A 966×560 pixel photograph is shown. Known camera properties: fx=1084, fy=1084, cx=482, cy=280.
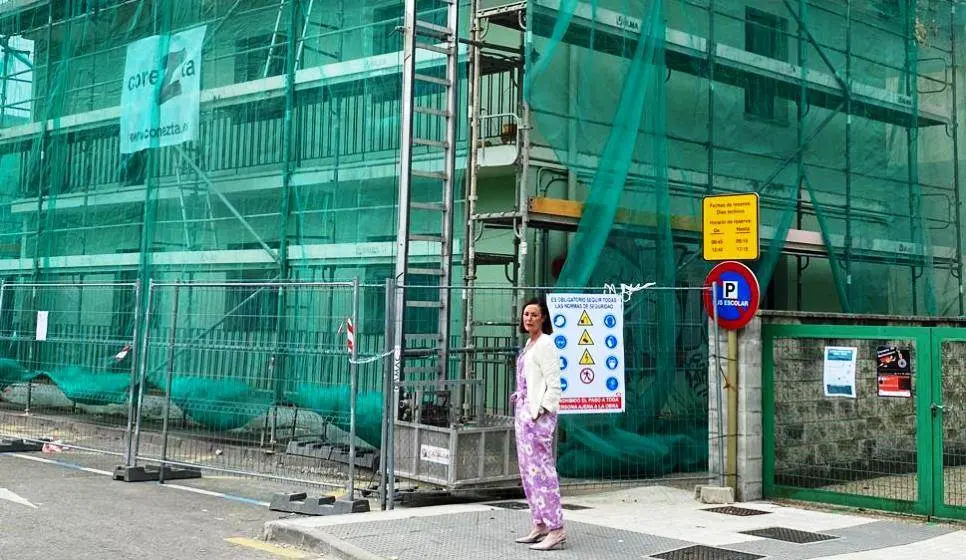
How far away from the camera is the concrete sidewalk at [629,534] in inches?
305

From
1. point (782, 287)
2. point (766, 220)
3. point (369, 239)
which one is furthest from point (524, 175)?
point (782, 287)

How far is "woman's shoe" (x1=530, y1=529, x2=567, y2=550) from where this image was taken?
7.79 metres

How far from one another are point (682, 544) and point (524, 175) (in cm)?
500

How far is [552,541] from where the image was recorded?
7789 millimetres

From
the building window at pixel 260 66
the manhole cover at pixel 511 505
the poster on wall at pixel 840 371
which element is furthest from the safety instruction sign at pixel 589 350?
the building window at pixel 260 66

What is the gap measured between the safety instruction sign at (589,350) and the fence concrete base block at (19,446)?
738cm

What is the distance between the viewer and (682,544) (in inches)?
320

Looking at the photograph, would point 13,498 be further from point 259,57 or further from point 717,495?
point 259,57

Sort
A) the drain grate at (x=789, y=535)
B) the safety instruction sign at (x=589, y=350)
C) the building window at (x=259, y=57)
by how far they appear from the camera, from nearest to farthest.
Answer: the drain grate at (x=789, y=535), the safety instruction sign at (x=589, y=350), the building window at (x=259, y=57)

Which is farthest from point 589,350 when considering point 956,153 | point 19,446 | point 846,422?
point 956,153

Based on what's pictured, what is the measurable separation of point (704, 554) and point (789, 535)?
126 cm

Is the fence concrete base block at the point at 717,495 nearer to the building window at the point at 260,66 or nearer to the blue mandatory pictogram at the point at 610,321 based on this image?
the blue mandatory pictogram at the point at 610,321

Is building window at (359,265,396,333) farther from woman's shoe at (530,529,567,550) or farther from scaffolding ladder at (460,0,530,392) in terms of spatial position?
woman's shoe at (530,529,567,550)

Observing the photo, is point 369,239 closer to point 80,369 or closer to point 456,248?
point 456,248
